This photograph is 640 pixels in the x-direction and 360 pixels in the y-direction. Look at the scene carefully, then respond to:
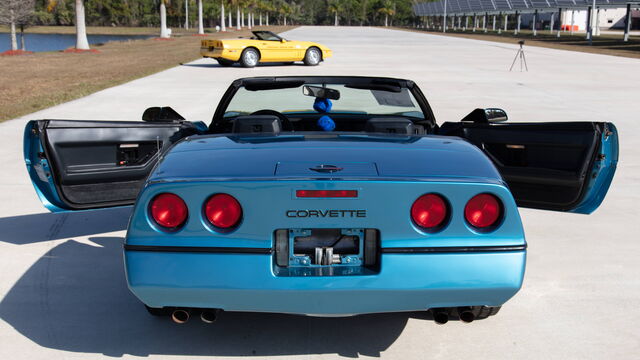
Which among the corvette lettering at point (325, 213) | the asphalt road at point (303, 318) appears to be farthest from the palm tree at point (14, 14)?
the corvette lettering at point (325, 213)

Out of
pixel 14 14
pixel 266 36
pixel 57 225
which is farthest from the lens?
pixel 14 14

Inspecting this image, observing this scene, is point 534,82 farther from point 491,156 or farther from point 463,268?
point 463,268

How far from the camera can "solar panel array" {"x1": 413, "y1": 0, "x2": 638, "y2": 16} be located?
56.2 metres

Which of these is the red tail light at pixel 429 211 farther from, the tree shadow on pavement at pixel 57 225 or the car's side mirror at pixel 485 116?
the tree shadow on pavement at pixel 57 225

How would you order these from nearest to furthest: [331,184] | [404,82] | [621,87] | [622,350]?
[331,184], [622,350], [404,82], [621,87]

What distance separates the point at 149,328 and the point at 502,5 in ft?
300

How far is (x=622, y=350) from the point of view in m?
3.61

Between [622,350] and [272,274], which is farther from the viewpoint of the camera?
[622,350]

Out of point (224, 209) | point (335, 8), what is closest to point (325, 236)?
point (224, 209)

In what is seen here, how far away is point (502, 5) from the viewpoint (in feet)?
293

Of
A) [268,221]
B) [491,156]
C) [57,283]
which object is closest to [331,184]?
[268,221]

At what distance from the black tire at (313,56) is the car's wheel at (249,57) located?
1.84 meters

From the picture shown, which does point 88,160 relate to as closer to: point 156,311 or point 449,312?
point 156,311

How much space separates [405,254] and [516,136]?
1.57 meters
